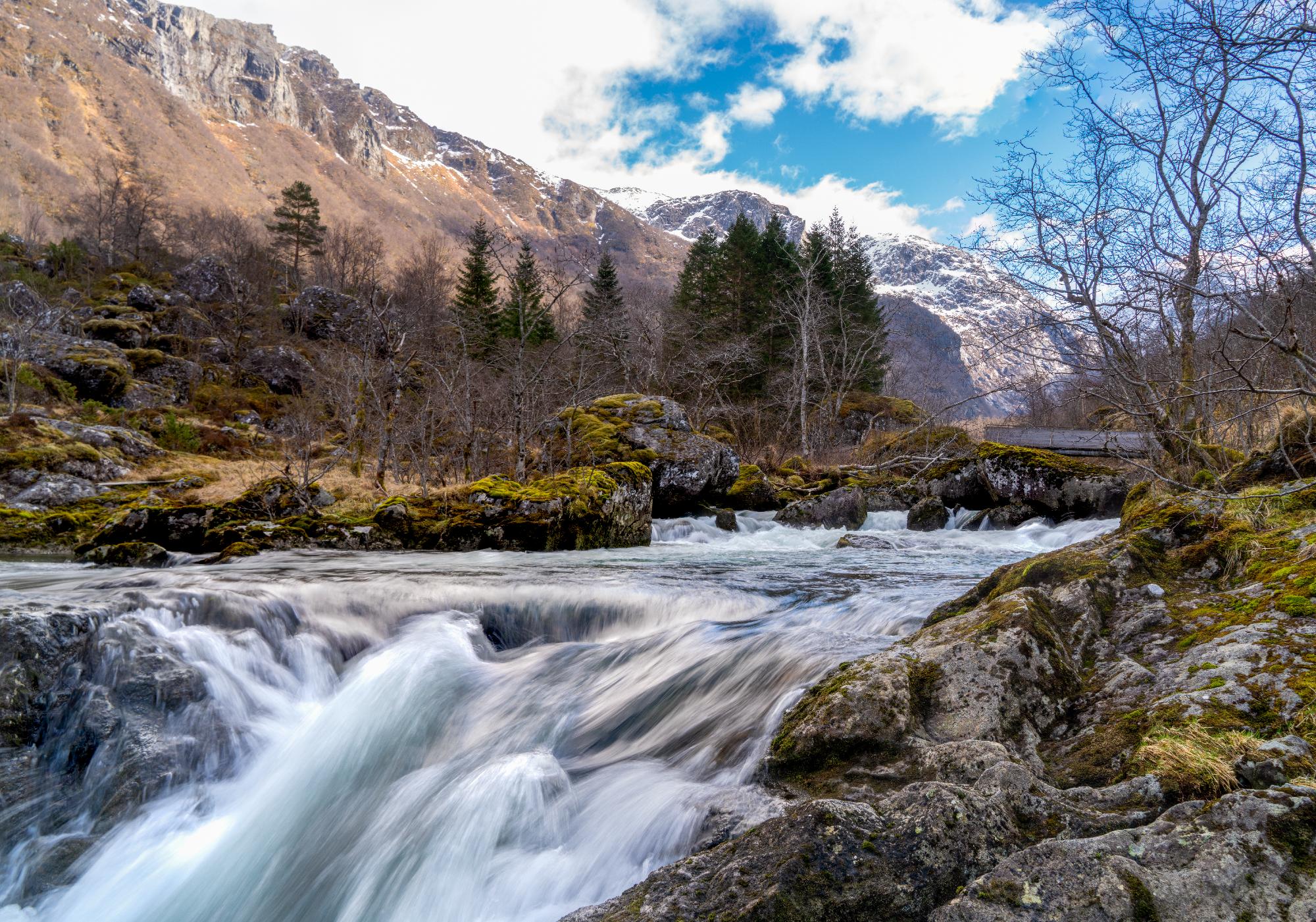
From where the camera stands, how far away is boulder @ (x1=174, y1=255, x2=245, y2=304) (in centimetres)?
4056

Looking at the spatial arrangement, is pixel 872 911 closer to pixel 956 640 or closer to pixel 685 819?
pixel 685 819

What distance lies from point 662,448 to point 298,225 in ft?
154

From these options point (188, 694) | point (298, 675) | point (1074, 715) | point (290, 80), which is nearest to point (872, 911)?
point (1074, 715)

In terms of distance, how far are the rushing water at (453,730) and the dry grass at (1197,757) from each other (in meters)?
1.36

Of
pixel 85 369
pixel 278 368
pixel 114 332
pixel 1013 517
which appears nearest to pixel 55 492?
pixel 85 369

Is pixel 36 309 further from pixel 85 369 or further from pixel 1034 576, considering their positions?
pixel 1034 576

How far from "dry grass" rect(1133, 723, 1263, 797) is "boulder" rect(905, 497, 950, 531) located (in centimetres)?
1451

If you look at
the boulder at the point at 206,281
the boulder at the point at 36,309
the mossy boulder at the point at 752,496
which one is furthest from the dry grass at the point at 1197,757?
the boulder at the point at 206,281

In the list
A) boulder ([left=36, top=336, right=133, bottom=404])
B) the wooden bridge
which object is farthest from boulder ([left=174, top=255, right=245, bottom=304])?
the wooden bridge

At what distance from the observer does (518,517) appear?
11305 millimetres

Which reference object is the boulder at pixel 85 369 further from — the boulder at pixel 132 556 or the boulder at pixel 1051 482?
the boulder at pixel 1051 482

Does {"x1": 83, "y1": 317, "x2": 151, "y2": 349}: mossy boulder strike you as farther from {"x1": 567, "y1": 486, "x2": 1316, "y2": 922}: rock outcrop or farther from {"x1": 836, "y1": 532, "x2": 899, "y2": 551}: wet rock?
{"x1": 567, "y1": 486, "x2": 1316, "y2": 922}: rock outcrop

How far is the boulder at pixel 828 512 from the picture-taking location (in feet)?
53.9

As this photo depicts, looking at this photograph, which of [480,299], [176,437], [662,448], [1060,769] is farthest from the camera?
[480,299]
